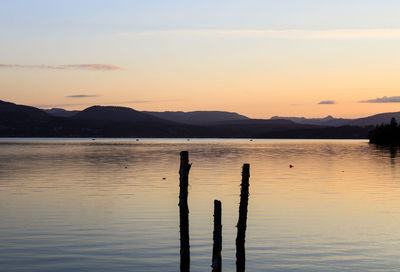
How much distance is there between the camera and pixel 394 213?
139 feet

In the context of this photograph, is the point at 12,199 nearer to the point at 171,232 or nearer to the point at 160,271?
the point at 171,232

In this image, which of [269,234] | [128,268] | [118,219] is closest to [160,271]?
[128,268]

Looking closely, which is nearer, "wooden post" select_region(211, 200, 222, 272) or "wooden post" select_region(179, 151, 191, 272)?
"wooden post" select_region(211, 200, 222, 272)

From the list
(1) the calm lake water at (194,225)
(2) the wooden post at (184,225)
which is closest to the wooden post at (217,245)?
(2) the wooden post at (184,225)

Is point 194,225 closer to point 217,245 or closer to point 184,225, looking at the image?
point 184,225

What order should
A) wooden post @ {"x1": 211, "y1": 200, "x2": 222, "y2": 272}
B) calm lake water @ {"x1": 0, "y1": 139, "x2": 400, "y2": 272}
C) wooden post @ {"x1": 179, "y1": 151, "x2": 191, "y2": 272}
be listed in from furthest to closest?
calm lake water @ {"x1": 0, "y1": 139, "x2": 400, "y2": 272}, wooden post @ {"x1": 179, "y1": 151, "x2": 191, "y2": 272}, wooden post @ {"x1": 211, "y1": 200, "x2": 222, "y2": 272}

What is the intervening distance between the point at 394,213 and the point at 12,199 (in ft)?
102

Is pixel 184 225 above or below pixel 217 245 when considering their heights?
above

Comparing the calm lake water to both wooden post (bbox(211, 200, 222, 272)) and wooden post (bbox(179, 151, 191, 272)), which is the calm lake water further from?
wooden post (bbox(211, 200, 222, 272))

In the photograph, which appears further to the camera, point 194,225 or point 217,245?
point 194,225

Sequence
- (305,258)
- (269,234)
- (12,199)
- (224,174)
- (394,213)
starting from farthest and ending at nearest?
(224,174) → (12,199) → (394,213) → (269,234) → (305,258)

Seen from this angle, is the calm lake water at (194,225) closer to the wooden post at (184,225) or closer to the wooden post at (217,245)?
the wooden post at (184,225)

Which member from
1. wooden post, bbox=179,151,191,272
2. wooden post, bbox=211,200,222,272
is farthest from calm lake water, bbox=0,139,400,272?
wooden post, bbox=211,200,222,272

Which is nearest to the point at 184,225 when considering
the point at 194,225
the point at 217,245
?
the point at 217,245
